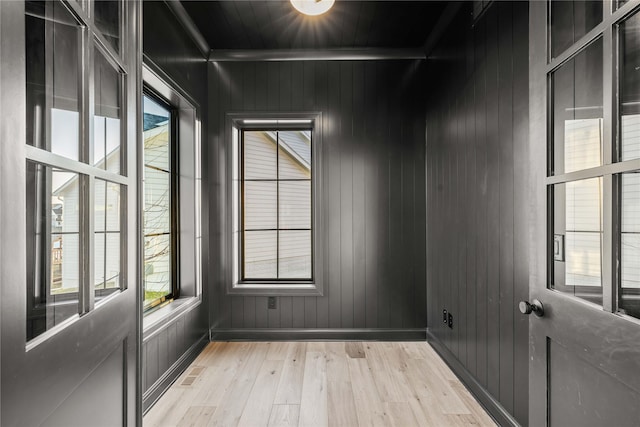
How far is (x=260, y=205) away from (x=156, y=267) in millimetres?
1123

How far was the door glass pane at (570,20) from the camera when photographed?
948mm

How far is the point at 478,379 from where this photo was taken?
2168 millimetres

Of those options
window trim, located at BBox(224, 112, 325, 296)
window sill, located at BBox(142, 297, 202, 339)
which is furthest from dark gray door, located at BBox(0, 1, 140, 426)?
window trim, located at BBox(224, 112, 325, 296)

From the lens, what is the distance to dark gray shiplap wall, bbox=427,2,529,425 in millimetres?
1741

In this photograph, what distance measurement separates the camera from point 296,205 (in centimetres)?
333

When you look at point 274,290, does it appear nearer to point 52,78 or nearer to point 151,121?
point 151,121

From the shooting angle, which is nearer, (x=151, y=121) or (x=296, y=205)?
(x=151, y=121)

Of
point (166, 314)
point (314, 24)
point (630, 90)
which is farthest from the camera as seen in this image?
point (314, 24)

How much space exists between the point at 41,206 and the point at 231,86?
260 centimetres

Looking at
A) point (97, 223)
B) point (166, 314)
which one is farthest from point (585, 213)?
point (166, 314)

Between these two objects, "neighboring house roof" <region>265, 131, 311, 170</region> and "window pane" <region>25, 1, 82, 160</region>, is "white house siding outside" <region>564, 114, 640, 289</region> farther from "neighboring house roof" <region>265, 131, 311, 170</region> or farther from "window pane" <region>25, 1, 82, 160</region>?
"neighboring house roof" <region>265, 131, 311, 170</region>

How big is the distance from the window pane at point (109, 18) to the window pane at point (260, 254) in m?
2.31

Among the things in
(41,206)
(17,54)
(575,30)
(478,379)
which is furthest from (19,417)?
(478,379)

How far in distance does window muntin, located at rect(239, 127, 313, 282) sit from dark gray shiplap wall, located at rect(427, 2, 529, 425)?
1.18m
